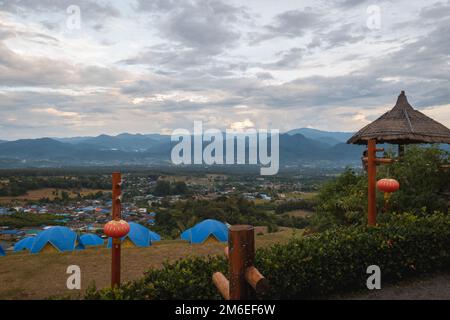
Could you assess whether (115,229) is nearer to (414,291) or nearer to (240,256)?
(240,256)

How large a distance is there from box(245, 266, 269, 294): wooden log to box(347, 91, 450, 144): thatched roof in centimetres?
671

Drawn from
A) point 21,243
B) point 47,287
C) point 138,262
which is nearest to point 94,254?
point 138,262

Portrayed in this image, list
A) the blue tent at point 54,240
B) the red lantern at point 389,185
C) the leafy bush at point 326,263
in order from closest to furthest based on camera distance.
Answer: the leafy bush at point 326,263 → the red lantern at point 389,185 → the blue tent at point 54,240

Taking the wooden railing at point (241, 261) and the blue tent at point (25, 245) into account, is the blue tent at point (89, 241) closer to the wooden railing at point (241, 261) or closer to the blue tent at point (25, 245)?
Result: the blue tent at point (25, 245)

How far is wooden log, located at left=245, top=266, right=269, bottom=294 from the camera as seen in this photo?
8.20 feet

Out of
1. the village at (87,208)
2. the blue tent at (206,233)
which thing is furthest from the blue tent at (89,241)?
the blue tent at (206,233)

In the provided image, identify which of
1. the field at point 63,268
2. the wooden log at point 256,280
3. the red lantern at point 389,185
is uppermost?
the red lantern at point 389,185

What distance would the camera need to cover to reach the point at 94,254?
1130cm

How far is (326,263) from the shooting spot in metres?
4.82

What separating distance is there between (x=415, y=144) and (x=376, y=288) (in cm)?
501

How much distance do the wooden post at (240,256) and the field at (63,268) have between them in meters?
4.28

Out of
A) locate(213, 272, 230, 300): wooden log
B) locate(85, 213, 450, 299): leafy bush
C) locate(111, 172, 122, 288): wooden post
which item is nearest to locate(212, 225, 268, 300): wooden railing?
locate(213, 272, 230, 300): wooden log

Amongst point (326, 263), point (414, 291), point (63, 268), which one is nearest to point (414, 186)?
point (414, 291)

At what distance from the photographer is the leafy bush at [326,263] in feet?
12.5
